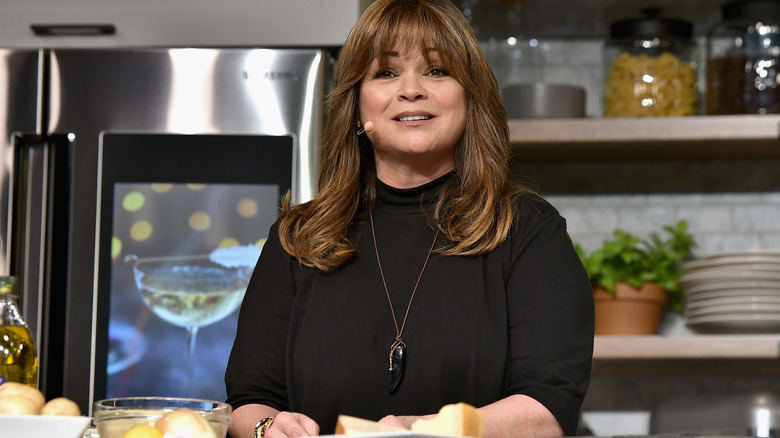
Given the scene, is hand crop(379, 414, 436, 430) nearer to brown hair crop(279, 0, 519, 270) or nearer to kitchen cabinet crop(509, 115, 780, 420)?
brown hair crop(279, 0, 519, 270)

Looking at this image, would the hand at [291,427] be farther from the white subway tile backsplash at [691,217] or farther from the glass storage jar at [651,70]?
the white subway tile backsplash at [691,217]

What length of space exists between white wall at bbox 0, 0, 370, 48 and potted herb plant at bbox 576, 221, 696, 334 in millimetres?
835

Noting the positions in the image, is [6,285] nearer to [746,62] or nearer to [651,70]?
[651,70]

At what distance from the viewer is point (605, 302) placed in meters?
2.45

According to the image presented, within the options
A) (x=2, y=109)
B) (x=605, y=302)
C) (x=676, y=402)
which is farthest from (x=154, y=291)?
(x=676, y=402)

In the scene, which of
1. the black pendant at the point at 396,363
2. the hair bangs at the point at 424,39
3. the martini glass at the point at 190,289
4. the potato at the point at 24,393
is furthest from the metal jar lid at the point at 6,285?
the martini glass at the point at 190,289

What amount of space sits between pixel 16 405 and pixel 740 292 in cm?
183

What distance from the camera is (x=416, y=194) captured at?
1.47 meters

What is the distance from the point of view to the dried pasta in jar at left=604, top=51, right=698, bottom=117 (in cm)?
243

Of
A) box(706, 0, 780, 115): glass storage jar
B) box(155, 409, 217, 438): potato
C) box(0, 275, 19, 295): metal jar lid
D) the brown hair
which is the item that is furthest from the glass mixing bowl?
→ box(706, 0, 780, 115): glass storage jar

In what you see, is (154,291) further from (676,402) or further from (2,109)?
(676,402)

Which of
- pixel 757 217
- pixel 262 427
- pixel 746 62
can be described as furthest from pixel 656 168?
pixel 262 427

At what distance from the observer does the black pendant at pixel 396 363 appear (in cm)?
129

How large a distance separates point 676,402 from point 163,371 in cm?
127
